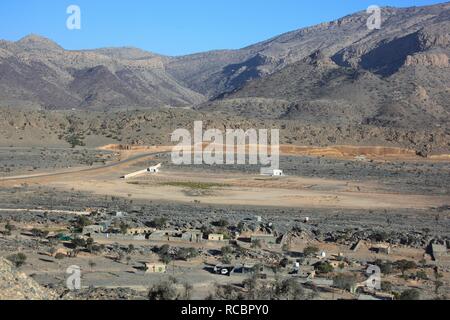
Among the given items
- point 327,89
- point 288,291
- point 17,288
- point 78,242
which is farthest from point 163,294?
point 327,89

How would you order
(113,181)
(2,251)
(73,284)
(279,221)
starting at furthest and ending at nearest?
1. (113,181)
2. (279,221)
3. (2,251)
4. (73,284)

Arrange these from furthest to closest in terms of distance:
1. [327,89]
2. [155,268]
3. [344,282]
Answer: [327,89]
[155,268]
[344,282]

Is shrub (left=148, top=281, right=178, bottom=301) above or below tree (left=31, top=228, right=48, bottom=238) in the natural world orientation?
above

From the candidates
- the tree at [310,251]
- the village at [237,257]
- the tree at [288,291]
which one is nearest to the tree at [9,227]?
the village at [237,257]

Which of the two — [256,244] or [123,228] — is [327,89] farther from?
[256,244]

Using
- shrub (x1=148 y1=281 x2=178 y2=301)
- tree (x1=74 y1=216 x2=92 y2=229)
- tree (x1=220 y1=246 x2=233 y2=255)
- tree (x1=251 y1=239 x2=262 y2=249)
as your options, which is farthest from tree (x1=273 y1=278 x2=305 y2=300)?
tree (x1=74 y1=216 x2=92 y2=229)

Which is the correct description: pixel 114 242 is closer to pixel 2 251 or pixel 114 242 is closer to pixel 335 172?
pixel 2 251

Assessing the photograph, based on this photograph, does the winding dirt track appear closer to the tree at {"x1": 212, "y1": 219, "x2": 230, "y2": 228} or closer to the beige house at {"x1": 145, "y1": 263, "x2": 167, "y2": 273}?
the tree at {"x1": 212, "y1": 219, "x2": 230, "y2": 228}
